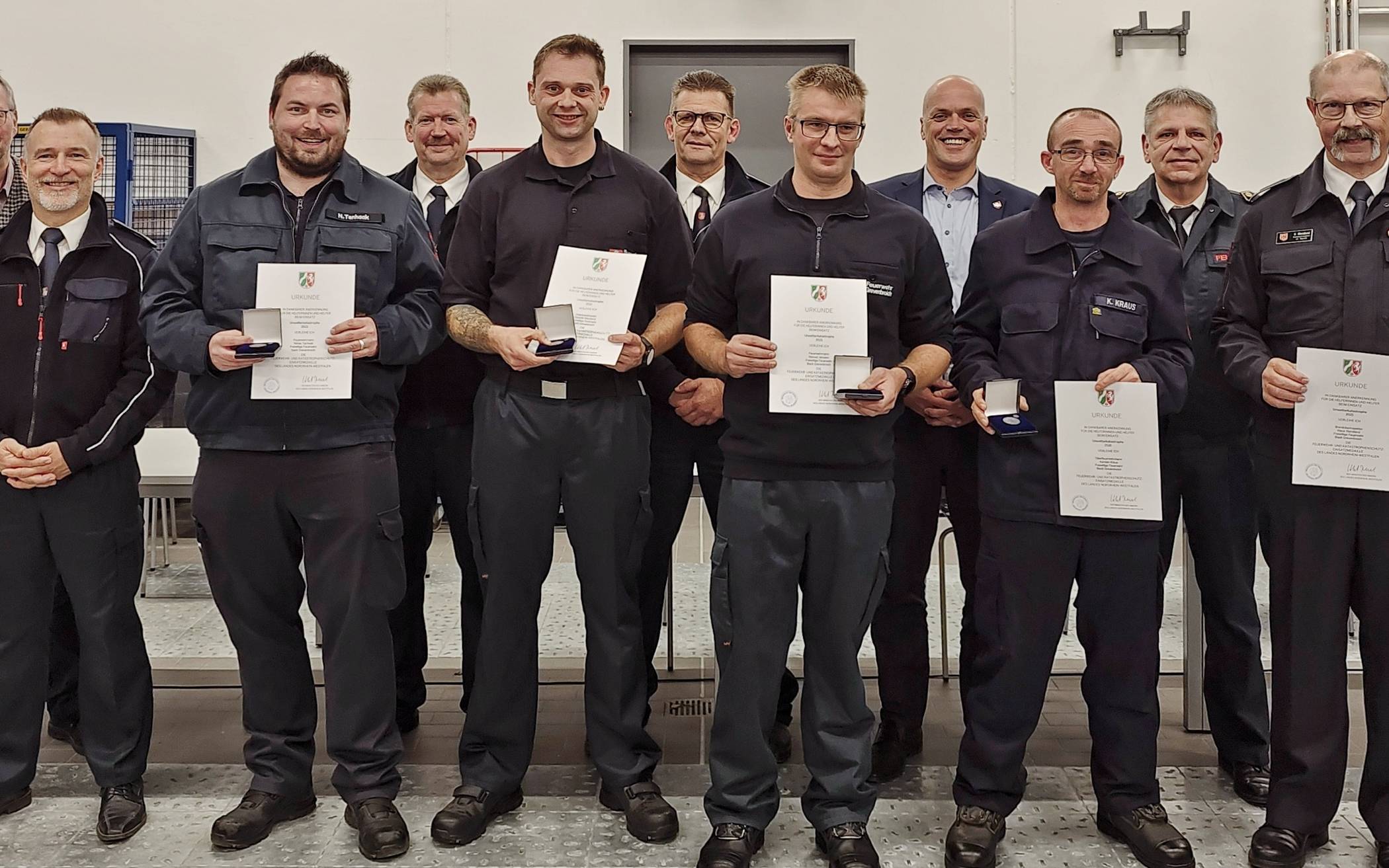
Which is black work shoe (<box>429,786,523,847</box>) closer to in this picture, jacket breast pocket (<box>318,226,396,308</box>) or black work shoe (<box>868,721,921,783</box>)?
black work shoe (<box>868,721,921,783</box>)

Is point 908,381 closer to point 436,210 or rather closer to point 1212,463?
point 1212,463

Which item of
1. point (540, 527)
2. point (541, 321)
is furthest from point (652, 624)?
point (541, 321)

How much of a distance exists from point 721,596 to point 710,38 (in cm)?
580

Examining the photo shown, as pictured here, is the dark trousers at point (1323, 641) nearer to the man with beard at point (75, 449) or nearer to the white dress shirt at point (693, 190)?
the white dress shirt at point (693, 190)

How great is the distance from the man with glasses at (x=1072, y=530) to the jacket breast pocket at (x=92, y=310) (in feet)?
7.56

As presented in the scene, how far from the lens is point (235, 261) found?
2.79 metres

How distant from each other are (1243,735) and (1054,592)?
3.16ft

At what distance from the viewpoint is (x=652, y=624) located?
11.6ft

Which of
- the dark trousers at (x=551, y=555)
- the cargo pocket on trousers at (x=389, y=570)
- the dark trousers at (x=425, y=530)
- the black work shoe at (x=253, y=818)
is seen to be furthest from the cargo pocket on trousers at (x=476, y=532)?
the black work shoe at (x=253, y=818)

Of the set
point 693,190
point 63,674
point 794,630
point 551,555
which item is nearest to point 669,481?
point 551,555

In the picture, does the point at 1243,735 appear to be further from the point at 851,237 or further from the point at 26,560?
the point at 26,560

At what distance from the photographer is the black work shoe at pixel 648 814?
2809mm

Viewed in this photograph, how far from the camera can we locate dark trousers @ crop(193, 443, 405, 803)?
279 centimetres

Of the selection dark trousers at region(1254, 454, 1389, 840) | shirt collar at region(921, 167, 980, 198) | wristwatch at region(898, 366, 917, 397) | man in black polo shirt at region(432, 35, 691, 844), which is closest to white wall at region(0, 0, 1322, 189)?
shirt collar at region(921, 167, 980, 198)
